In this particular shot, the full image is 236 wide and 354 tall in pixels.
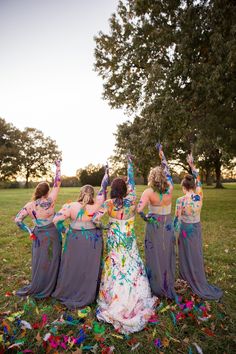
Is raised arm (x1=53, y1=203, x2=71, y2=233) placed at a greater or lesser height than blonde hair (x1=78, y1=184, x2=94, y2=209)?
lesser

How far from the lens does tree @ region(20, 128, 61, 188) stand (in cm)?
5838

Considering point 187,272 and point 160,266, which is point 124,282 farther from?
point 187,272

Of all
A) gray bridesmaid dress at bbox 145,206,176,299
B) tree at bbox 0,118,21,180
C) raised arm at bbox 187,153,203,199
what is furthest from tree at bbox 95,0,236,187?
tree at bbox 0,118,21,180

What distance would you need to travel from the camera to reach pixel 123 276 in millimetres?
4441

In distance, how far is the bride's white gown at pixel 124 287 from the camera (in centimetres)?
402

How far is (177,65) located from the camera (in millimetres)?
12633

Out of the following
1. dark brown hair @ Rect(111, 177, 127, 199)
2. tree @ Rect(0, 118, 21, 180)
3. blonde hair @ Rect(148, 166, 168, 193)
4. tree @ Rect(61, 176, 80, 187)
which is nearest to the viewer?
dark brown hair @ Rect(111, 177, 127, 199)

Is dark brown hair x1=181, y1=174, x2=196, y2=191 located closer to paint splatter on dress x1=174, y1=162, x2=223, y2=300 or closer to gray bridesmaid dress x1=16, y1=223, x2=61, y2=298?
paint splatter on dress x1=174, y1=162, x2=223, y2=300

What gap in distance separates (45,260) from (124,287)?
1695 mm

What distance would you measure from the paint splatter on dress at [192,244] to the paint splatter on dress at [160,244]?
0.56 metres

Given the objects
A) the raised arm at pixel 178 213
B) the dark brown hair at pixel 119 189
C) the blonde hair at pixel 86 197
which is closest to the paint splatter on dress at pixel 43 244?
the blonde hair at pixel 86 197

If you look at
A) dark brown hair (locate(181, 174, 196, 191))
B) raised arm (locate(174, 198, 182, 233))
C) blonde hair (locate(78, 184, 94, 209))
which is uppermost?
dark brown hair (locate(181, 174, 196, 191))

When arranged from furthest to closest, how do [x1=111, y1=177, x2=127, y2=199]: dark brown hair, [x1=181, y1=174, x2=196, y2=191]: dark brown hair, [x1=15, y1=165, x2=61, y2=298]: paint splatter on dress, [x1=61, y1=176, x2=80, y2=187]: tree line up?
1. [x1=61, y1=176, x2=80, y2=187]: tree
2. [x1=181, y1=174, x2=196, y2=191]: dark brown hair
3. [x1=15, y1=165, x2=61, y2=298]: paint splatter on dress
4. [x1=111, y1=177, x2=127, y2=199]: dark brown hair

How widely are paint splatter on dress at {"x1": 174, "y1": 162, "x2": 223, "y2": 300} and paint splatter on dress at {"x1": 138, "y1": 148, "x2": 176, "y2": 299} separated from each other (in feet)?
1.85
